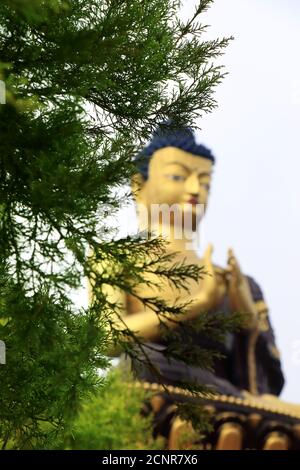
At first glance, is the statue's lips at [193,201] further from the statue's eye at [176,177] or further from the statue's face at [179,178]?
the statue's eye at [176,177]

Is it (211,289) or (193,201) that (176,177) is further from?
(211,289)

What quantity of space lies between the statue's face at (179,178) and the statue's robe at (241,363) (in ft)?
5.87

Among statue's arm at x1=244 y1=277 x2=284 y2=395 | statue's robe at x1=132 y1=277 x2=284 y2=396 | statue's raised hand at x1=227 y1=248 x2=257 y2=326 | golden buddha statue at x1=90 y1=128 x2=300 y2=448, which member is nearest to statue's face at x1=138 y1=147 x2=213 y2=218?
golden buddha statue at x1=90 y1=128 x2=300 y2=448

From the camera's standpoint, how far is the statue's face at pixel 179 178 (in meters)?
13.5

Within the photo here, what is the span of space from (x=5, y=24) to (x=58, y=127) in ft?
2.72

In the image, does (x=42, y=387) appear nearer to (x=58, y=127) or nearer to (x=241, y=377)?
(x=58, y=127)

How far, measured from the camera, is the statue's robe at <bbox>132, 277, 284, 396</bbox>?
41.5ft

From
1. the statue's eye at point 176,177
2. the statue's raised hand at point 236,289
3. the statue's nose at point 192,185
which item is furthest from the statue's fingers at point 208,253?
the statue's eye at point 176,177

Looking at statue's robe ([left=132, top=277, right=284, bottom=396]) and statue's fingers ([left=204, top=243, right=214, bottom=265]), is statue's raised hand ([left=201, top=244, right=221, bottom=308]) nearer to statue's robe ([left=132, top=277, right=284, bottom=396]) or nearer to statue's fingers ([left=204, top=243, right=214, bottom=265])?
statue's fingers ([left=204, top=243, right=214, bottom=265])

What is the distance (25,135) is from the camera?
402cm

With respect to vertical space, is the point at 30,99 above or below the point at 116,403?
above
